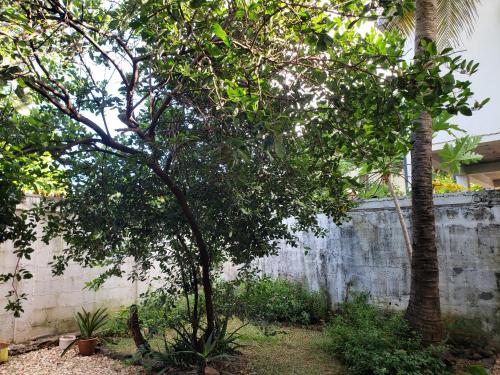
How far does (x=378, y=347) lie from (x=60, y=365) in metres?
4.16

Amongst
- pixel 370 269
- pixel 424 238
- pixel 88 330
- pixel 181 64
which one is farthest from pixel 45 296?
pixel 424 238

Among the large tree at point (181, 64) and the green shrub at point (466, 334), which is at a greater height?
the large tree at point (181, 64)

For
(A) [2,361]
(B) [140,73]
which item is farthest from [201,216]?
(A) [2,361]

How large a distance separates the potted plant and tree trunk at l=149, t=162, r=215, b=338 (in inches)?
84.0

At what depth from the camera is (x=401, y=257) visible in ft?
19.1

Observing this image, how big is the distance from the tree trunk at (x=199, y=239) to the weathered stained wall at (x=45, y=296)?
306cm

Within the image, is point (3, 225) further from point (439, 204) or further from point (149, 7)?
point (439, 204)

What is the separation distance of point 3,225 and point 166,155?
1489 millimetres

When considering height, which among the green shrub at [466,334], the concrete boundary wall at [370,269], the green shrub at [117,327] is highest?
the concrete boundary wall at [370,269]

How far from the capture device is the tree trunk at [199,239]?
10.3 ft

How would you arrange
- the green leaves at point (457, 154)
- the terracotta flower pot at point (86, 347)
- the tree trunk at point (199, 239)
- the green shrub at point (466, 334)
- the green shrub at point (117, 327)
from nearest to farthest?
the tree trunk at point (199, 239)
the green shrub at point (466, 334)
the terracotta flower pot at point (86, 347)
the green shrub at point (117, 327)
the green leaves at point (457, 154)

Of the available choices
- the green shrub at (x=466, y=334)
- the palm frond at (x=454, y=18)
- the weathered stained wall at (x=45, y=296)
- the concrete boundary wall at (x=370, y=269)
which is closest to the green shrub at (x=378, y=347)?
the green shrub at (x=466, y=334)

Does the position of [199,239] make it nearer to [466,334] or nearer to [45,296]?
[45,296]

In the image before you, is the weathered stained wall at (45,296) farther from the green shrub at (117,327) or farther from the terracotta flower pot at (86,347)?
the terracotta flower pot at (86,347)
